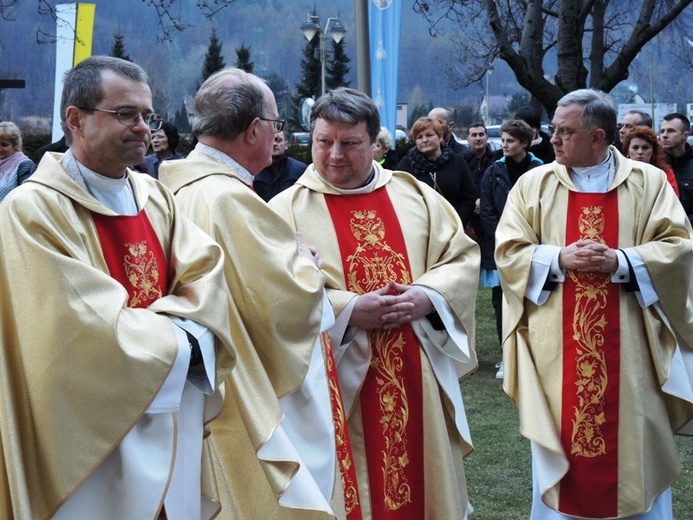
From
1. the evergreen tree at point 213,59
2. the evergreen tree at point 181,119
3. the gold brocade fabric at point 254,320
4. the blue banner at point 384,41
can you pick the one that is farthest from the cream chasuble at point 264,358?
the evergreen tree at point 213,59

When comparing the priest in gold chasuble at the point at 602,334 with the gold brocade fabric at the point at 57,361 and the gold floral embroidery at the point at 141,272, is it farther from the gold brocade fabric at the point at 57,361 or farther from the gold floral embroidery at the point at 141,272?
the gold brocade fabric at the point at 57,361

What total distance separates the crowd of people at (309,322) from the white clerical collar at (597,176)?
10 mm

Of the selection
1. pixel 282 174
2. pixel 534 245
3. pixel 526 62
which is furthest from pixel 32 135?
pixel 534 245

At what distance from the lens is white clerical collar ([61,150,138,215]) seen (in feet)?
9.84

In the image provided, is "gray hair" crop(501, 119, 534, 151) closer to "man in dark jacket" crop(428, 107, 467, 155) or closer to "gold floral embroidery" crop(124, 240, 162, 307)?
"man in dark jacket" crop(428, 107, 467, 155)

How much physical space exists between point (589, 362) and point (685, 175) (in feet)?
10.2

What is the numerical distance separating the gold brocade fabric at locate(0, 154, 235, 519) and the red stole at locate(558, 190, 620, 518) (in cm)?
236

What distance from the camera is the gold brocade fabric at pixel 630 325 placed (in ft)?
15.2

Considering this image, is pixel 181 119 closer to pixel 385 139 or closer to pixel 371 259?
pixel 385 139

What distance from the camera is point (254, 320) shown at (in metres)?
3.39

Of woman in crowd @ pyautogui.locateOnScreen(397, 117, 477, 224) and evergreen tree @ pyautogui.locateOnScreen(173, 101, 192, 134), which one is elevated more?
evergreen tree @ pyautogui.locateOnScreen(173, 101, 192, 134)

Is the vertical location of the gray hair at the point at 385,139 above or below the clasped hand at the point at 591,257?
above

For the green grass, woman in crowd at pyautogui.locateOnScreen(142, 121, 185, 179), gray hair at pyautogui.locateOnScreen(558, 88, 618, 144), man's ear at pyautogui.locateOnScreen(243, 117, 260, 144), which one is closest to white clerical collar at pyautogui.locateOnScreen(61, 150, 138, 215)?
man's ear at pyautogui.locateOnScreen(243, 117, 260, 144)

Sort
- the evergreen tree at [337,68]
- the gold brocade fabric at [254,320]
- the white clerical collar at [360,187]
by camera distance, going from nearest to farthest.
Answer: the gold brocade fabric at [254,320] < the white clerical collar at [360,187] < the evergreen tree at [337,68]
